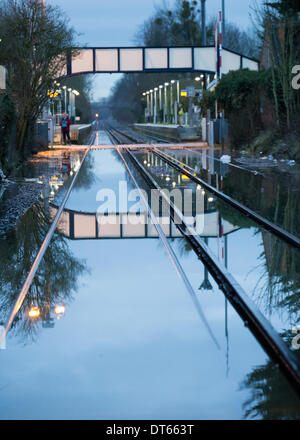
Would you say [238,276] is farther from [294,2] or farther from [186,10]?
[186,10]

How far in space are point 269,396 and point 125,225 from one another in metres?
7.97

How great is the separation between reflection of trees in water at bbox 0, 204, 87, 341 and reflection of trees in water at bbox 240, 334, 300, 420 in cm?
211

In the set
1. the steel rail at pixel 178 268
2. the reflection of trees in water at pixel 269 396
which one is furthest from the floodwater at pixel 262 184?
the reflection of trees in water at pixel 269 396

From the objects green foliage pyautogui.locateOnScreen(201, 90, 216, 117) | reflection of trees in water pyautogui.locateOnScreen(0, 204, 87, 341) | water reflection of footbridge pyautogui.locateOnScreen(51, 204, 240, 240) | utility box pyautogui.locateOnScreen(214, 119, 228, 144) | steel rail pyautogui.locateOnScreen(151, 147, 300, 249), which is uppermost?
green foliage pyautogui.locateOnScreen(201, 90, 216, 117)

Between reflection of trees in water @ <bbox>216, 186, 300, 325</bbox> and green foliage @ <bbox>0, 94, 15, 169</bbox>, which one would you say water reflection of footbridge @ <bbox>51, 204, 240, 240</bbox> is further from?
green foliage @ <bbox>0, 94, 15, 169</bbox>

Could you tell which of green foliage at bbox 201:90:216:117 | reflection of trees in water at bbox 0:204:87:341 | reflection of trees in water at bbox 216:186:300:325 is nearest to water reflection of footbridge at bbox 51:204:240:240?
reflection of trees in water at bbox 0:204:87:341

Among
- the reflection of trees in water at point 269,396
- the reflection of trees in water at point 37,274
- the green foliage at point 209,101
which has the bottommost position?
the reflection of trees in water at point 269,396

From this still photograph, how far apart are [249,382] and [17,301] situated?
3.17 metres

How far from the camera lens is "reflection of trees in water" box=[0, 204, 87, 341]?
731 cm

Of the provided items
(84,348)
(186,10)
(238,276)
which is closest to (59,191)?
(238,276)

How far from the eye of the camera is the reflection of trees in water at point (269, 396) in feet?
15.6

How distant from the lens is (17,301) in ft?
25.2

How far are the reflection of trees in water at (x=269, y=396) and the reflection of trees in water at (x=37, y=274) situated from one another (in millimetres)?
2108

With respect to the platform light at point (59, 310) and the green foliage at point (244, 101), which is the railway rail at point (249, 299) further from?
the green foliage at point (244, 101)
